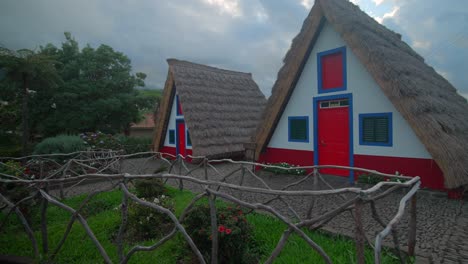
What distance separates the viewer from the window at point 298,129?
7.54 meters

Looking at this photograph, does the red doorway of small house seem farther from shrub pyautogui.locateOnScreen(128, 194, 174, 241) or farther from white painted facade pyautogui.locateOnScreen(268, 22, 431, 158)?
shrub pyautogui.locateOnScreen(128, 194, 174, 241)

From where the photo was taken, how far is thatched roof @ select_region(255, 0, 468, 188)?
4.82 m

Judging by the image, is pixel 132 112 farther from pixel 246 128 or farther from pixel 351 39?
pixel 351 39

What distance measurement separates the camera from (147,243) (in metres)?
3.59

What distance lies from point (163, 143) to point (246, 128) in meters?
4.28

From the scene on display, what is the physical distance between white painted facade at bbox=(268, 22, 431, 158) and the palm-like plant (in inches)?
377

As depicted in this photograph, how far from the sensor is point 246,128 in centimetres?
1182

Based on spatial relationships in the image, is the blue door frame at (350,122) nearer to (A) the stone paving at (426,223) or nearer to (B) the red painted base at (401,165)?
(B) the red painted base at (401,165)

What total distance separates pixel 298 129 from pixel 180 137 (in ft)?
19.7

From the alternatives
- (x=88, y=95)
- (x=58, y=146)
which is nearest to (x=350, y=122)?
(x=58, y=146)

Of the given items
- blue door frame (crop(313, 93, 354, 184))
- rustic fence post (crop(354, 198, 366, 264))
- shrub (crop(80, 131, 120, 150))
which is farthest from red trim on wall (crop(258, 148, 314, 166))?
shrub (crop(80, 131, 120, 150))

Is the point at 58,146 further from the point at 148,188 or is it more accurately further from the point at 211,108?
the point at 148,188

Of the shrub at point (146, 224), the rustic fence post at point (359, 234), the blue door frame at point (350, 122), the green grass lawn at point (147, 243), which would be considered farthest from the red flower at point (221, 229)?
the blue door frame at point (350, 122)

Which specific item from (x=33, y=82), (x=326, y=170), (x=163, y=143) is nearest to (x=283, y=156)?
(x=326, y=170)
